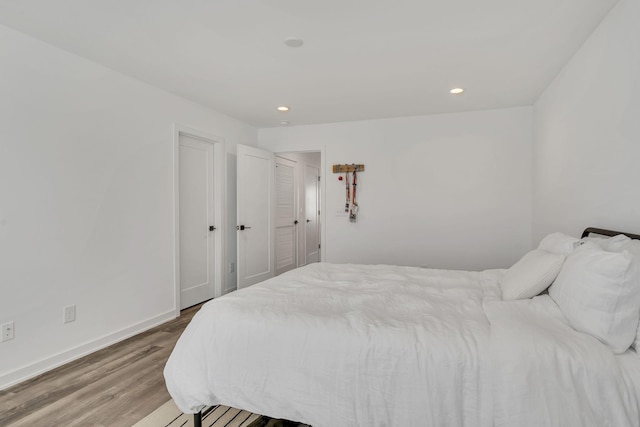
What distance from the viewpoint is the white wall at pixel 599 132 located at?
187cm

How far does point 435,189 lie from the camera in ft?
14.5

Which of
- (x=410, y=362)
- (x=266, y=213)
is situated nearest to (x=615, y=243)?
(x=410, y=362)

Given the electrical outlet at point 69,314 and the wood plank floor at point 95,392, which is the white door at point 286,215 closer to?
the wood plank floor at point 95,392

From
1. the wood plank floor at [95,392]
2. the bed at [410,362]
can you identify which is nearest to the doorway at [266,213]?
the wood plank floor at [95,392]

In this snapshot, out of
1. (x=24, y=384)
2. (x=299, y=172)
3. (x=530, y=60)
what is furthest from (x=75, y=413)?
(x=299, y=172)

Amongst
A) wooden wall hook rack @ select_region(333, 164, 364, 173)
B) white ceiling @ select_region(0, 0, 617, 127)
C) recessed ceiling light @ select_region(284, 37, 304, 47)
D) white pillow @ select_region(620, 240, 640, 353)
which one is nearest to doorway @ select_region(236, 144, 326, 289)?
wooden wall hook rack @ select_region(333, 164, 364, 173)

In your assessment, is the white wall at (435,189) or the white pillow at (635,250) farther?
the white wall at (435,189)

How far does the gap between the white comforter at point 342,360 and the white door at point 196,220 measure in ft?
7.19

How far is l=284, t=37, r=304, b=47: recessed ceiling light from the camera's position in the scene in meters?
2.44

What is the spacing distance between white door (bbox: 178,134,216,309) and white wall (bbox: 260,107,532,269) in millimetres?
1584

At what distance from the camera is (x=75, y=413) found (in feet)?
6.55

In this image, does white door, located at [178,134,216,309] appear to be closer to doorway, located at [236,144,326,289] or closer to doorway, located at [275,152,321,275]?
doorway, located at [236,144,326,289]

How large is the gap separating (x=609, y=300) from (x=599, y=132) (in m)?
1.45

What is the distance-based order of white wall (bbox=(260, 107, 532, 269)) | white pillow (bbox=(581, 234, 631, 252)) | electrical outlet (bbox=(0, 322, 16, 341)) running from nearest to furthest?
white pillow (bbox=(581, 234, 631, 252))
electrical outlet (bbox=(0, 322, 16, 341))
white wall (bbox=(260, 107, 532, 269))
